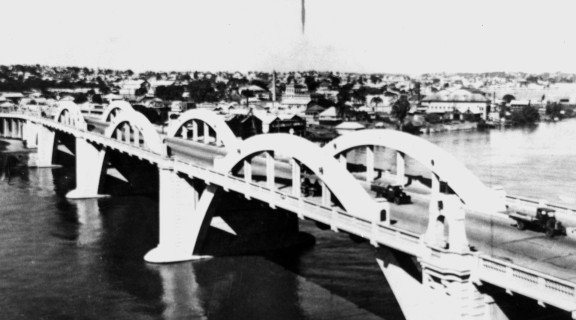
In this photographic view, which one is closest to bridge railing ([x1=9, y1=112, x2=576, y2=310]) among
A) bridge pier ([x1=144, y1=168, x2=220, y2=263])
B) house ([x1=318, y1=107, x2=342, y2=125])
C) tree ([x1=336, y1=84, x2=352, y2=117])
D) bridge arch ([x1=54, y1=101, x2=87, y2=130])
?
bridge pier ([x1=144, y1=168, x2=220, y2=263])

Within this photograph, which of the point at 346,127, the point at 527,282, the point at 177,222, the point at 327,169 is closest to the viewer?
the point at 527,282

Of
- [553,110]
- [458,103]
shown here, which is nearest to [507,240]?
[553,110]

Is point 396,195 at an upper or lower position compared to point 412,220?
upper

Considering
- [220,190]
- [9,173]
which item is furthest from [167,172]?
[9,173]

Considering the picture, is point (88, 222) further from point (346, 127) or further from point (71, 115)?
point (346, 127)

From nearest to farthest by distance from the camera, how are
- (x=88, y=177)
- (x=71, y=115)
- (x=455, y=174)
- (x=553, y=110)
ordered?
(x=455, y=174)
(x=88, y=177)
(x=71, y=115)
(x=553, y=110)

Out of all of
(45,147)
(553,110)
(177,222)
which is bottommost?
(177,222)

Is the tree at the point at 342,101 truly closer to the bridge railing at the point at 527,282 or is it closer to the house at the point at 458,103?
the house at the point at 458,103

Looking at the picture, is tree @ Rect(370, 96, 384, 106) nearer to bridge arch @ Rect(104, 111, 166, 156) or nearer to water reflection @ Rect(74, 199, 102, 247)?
bridge arch @ Rect(104, 111, 166, 156)
